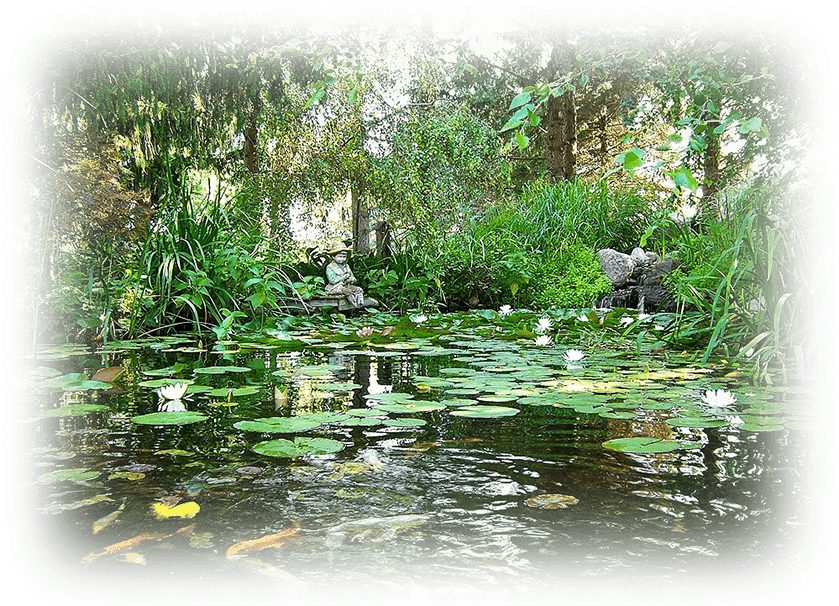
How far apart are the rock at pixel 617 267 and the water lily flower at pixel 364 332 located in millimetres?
3503

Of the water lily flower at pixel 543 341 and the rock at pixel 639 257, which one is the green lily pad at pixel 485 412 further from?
the rock at pixel 639 257

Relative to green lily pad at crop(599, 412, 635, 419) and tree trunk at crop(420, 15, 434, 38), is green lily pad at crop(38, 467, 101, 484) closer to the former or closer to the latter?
green lily pad at crop(599, 412, 635, 419)

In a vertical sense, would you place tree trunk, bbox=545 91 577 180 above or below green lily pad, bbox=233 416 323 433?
above

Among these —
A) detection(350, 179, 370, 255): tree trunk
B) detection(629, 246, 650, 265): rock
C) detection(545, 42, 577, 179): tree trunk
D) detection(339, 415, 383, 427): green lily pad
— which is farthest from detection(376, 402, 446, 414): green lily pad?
detection(545, 42, 577, 179): tree trunk

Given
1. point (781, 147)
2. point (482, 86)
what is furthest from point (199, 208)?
point (482, 86)

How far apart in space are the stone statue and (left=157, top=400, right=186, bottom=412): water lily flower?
146 inches

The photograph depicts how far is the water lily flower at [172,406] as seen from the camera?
166 centimetres

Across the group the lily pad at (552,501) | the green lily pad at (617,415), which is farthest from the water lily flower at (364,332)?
the lily pad at (552,501)

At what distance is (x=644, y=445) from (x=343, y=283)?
459cm

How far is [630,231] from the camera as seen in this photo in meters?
7.52

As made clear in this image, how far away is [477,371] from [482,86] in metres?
7.84

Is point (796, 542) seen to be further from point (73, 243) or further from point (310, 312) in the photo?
point (310, 312)

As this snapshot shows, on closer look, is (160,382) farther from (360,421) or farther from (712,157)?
(712,157)

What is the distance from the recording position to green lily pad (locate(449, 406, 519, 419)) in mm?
1627
